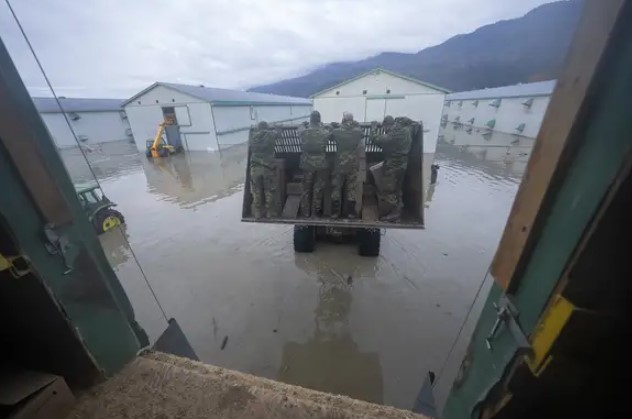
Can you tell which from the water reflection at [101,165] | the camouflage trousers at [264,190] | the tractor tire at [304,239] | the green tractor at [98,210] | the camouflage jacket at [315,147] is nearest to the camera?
the camouflage jacket at [315,147]

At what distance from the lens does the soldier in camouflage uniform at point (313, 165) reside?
3.88 metres

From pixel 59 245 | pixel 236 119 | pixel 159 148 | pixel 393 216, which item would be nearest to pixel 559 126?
pixel 59 245

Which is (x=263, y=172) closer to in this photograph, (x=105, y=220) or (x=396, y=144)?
(x=396, y=144)

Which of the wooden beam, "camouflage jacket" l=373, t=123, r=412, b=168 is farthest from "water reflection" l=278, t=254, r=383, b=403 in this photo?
the wooden beam

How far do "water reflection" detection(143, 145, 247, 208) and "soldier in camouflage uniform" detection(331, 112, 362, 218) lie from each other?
5084 millimetres

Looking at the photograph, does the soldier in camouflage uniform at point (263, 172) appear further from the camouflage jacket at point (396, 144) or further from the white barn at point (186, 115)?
the white barn at point (186, 115)

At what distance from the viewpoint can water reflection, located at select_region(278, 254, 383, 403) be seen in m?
2.68

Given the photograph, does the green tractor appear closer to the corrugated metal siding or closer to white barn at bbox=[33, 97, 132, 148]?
the corrugated metal siding

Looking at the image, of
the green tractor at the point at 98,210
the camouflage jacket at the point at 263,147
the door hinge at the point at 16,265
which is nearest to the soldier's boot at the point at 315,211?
the camouflage jacket at the point at 263,147

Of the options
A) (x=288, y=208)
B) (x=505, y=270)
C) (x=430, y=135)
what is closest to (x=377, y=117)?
(x=430, y=135)

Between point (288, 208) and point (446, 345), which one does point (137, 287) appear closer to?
point (288, 208)

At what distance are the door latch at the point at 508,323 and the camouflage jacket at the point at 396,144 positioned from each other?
312 centimetres

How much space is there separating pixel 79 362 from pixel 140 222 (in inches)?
243

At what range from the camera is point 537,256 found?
0.81 m
